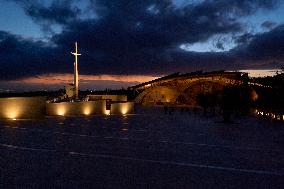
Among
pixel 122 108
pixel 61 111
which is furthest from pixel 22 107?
pixel 122 108

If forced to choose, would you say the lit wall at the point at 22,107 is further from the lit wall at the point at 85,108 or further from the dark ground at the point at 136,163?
the dark ground at the point at 136,163

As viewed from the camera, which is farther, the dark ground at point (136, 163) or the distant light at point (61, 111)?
the distant light at point (61, 111)

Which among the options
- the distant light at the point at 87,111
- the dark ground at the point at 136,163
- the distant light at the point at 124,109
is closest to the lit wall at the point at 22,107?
the distant light at the point at 87,111

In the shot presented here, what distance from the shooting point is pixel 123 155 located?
40.2 ft

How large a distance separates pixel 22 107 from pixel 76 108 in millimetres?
8118

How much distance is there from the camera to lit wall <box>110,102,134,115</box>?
129ft

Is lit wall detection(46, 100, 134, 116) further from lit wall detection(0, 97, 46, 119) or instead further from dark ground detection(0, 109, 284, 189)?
dark ground detection(0, 109, 284, 189)

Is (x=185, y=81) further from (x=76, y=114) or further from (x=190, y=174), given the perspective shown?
(x=190, y=174)

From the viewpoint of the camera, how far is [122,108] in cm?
4056

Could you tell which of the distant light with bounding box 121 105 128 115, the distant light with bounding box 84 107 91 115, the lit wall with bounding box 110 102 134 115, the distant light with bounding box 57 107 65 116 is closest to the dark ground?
the distant light with bounding box 57 107 65 116

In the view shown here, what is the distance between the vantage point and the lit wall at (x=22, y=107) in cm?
2472

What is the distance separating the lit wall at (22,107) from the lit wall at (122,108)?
41.4 feet

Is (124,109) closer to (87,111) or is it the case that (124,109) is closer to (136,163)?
(87,111)

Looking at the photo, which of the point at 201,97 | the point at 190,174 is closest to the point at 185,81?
the point at 201,97
